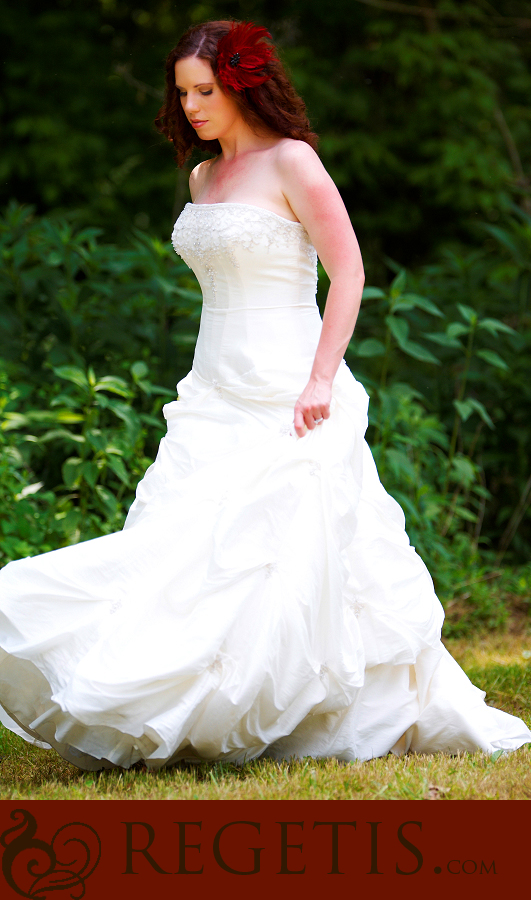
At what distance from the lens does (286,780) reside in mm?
2500

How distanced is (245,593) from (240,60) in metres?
1.57

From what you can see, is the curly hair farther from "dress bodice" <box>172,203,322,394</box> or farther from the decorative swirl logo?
the decorative swirl logo

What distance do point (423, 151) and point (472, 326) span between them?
4.37m

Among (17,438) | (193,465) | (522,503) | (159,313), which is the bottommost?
(522,503)

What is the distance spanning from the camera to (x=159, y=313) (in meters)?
5.15

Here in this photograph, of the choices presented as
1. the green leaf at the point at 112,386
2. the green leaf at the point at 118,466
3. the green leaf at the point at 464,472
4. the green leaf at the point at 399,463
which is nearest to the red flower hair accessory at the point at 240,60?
the green leaf at the point at 112,386

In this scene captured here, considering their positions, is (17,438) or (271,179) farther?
(17,438)

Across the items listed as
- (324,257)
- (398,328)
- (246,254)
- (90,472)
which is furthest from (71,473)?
(324,257)

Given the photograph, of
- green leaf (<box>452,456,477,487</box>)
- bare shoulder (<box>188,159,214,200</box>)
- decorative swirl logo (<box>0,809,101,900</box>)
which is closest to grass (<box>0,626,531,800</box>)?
decorative swirl logo (<box>0,809,101,900</box>)

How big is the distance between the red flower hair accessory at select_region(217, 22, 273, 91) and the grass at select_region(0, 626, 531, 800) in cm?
201

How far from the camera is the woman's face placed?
2.76m

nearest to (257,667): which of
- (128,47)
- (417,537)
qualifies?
(417,537)

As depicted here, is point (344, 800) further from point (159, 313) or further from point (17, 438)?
point (159, 313)

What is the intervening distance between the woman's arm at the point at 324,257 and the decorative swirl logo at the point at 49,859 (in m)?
1.24
